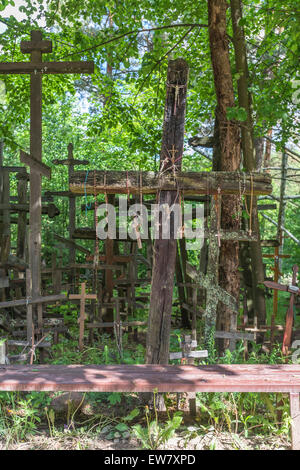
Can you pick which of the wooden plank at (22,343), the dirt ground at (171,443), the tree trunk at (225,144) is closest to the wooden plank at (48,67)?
the tree trunk at (225,144)

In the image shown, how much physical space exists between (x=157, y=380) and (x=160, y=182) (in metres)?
2.09

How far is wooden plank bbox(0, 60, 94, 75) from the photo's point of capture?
6.64 meters

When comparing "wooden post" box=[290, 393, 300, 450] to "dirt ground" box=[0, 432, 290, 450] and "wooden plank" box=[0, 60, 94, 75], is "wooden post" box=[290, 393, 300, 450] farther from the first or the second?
"wooden plank" box=[0, 60, 94, 75]

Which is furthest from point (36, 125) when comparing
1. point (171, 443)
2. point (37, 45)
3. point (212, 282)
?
point (171, 443)

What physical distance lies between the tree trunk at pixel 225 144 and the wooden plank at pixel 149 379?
6.12 feet

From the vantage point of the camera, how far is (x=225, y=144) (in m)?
6.44

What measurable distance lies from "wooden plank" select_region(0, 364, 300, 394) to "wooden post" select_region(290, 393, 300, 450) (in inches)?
3.9

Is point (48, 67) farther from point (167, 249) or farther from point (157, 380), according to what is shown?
point (157, 380)

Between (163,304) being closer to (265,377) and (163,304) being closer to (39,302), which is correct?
(265,377)

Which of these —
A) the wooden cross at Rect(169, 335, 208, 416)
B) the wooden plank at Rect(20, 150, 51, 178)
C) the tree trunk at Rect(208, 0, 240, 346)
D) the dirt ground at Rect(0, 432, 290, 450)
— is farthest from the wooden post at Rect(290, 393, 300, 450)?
the wooden plank at Rect(20, 150, 51, 178)

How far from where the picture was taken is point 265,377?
169 inches

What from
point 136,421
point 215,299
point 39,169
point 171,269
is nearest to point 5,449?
point 136,421

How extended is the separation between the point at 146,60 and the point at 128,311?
16.5 ft
